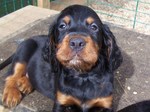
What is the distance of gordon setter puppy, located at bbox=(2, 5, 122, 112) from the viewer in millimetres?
2568

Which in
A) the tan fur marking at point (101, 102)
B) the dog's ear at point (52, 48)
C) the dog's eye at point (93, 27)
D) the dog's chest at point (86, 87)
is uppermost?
the dog's eye at point (93, 27)

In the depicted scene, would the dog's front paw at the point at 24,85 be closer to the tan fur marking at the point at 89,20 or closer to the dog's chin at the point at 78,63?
the dog's chin at the point at 78,63

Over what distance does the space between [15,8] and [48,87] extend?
11.0 ft

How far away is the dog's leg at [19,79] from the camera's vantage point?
326 cm

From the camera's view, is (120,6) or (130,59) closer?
(130,59)

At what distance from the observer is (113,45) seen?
114 inches

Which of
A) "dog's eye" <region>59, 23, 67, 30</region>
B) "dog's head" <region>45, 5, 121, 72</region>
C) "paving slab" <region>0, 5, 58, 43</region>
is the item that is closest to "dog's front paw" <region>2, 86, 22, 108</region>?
"dog's head" <region>45, 5, 121, 72</region>

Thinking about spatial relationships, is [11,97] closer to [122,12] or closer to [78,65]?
[78,65]

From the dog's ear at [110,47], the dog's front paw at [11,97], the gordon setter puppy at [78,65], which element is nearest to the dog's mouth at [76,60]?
the gordon setter puppy at [78,65]

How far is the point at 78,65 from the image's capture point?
264 cm

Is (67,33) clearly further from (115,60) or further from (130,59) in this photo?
(130,59)

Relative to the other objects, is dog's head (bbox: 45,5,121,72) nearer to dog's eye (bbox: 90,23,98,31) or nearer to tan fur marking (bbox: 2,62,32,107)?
dog's eye (bbox: 90,23,98,31)

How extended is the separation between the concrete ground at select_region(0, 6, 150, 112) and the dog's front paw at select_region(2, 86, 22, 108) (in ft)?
A: 0.17

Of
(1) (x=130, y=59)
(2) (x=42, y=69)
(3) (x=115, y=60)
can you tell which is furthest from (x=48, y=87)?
(1) (x=130, y=59)
